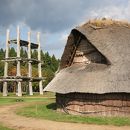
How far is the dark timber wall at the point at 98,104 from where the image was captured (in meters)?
21.0

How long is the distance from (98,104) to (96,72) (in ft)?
8.31

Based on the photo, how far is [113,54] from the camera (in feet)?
76.7

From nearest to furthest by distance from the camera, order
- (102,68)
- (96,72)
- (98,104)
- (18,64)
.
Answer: (98,104) < (96,72) < (102,68) < (18,64)

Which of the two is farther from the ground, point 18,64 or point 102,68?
point 18,64

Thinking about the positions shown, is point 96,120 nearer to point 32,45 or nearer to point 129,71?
point 129,71

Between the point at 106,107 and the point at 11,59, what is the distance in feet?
113

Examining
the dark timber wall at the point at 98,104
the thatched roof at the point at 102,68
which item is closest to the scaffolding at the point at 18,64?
the thatched roof at the point at 102,68

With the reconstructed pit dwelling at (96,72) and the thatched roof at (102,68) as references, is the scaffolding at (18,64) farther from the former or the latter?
the thatched roof at (102,68)

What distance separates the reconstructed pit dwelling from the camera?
21188 mm

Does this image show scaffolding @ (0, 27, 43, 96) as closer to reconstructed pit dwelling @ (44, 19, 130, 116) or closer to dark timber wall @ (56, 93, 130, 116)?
reconstructed pit dwelling @ (44, 19, 130, 116)

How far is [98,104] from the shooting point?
22.0 meters

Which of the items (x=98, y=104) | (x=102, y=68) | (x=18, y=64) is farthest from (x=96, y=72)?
(x=18, y=64)

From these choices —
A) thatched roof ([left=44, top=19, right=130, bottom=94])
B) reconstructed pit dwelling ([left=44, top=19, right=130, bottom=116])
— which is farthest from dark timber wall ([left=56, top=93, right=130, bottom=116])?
thatched roof ([left=44, top=19, right=130, bottom=94])

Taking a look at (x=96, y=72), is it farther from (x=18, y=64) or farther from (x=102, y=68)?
(x=18, y=64)
